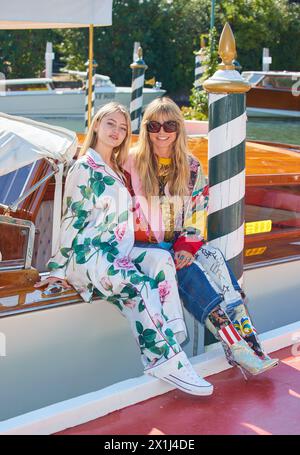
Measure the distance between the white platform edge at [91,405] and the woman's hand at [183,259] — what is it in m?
0.42

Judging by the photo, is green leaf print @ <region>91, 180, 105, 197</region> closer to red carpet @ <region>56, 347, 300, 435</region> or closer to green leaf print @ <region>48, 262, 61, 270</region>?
green leaf print @ <region>48, 262, 61, 270</region>

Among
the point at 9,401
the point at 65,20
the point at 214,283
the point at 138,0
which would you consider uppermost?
the point at 138,0

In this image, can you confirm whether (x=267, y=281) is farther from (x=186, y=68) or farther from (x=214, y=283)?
(x=186, y=68)

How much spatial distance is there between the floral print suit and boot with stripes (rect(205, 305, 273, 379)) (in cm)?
20

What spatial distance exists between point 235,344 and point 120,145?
3.18 ft

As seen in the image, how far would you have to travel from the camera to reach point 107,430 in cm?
254

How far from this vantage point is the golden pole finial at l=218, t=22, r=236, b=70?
3.20m

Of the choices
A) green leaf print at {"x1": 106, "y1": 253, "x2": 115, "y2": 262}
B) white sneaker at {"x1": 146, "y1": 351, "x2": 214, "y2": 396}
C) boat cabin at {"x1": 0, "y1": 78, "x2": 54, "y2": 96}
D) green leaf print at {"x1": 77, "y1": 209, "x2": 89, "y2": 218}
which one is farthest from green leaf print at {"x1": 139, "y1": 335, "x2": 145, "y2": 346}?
boat cabin at {"x1": 0, "y1": 78, "x2": 54, "y2": 96}

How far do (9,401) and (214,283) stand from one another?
97 centimetres

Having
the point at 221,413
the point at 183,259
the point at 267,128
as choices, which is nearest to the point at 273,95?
the point at 267,128

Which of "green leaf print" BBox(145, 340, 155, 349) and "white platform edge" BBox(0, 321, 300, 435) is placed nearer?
"white platform edge" BBox(0, 321, 300, 435)

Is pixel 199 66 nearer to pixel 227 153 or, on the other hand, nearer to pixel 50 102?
pixel 50 102

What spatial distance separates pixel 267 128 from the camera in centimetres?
1644
